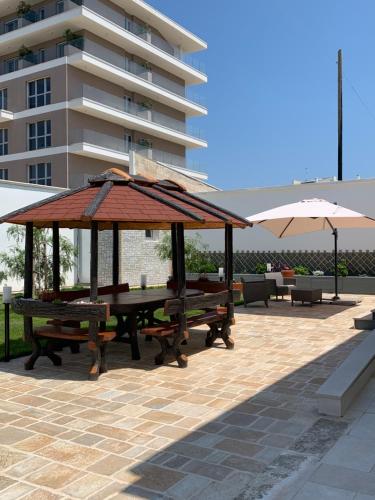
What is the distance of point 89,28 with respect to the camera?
3369 centimetres

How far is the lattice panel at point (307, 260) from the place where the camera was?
17.4m

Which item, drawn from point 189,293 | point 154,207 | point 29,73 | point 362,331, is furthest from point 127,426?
point 29,73

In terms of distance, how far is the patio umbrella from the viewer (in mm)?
12125

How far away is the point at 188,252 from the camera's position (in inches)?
754

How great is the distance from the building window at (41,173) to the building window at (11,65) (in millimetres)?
7593

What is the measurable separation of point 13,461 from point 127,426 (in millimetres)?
1105

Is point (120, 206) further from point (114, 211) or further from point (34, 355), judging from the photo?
point (34, 355)

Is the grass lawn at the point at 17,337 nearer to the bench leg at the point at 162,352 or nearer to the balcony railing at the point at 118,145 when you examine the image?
the bench leg at the point at 162,352

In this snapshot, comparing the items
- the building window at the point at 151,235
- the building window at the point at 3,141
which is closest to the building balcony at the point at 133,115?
the building window at the point at 3,141

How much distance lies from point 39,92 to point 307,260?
79.1 feet

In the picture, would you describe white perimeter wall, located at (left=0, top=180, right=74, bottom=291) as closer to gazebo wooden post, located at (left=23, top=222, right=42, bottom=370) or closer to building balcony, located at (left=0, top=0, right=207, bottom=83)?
gazebo wooden post, located at (left=23, top=222, right=42, bottom=370)

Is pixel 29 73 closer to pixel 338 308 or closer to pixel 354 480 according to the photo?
pixel 338 308

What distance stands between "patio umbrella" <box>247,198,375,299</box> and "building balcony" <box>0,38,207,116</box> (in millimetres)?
22769

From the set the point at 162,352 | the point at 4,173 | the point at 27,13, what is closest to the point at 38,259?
the point at 162,352
